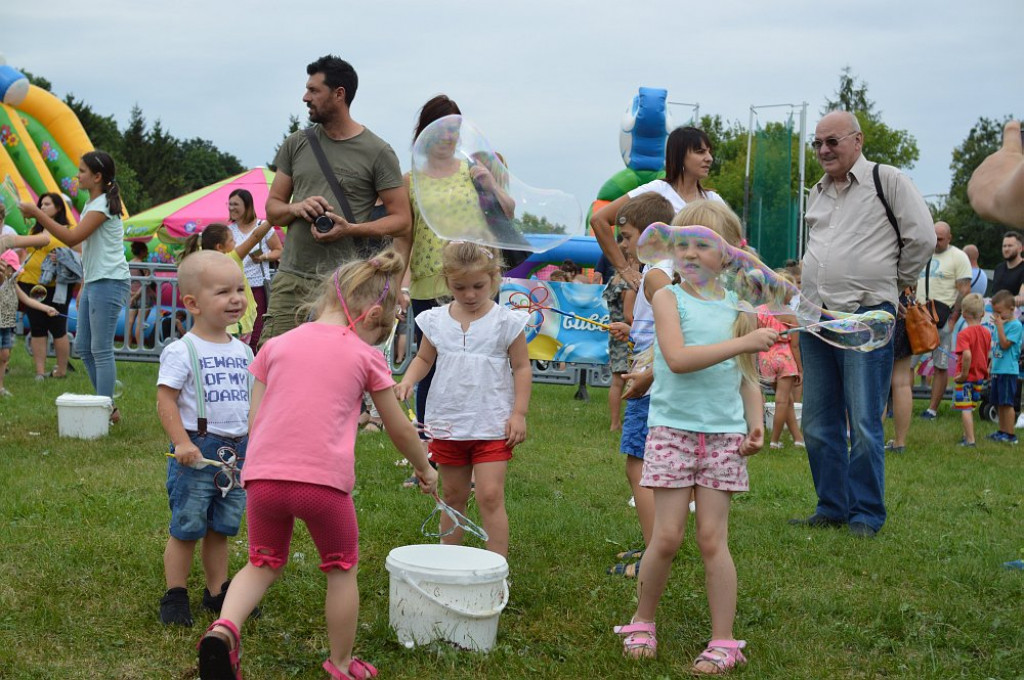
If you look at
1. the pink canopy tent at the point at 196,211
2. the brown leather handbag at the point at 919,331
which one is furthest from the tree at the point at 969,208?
the brown leather handbag at the point at 919,331

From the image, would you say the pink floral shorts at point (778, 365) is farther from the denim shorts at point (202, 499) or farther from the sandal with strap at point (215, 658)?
the sandal with strap at point (215, 658)

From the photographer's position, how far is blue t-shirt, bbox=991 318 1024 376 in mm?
10117

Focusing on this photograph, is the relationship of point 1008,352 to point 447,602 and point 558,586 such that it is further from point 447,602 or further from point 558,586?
point 447,602

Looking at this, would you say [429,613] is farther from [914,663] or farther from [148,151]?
[148,151]

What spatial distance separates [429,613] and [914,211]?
11.7ft

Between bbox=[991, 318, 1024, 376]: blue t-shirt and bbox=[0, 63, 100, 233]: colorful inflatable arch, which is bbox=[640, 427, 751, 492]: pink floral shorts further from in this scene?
bbox=[0, 63, 100, 233]: colorful inflatable arch

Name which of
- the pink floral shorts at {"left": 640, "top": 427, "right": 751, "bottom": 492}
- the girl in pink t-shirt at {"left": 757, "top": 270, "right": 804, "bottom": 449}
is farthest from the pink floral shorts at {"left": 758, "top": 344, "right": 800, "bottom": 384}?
the pink floral shorts at {"left": 640, "top": 427, "right": 751, "bottom": 492}

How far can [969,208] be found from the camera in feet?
162

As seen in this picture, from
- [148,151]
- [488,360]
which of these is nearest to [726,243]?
[488,360]

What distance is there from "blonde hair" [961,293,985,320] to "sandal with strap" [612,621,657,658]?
7971mm

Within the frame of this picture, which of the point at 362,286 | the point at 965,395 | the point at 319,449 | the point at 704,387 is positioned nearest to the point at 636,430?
the point at 704,387

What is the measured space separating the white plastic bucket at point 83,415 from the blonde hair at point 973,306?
26.9 ft

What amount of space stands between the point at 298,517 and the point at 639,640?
134 centimetres

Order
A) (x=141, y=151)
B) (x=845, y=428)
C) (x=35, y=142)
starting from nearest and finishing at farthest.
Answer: (x=845, y=428) < (x=35, y=142) < (x=141, y=151)
